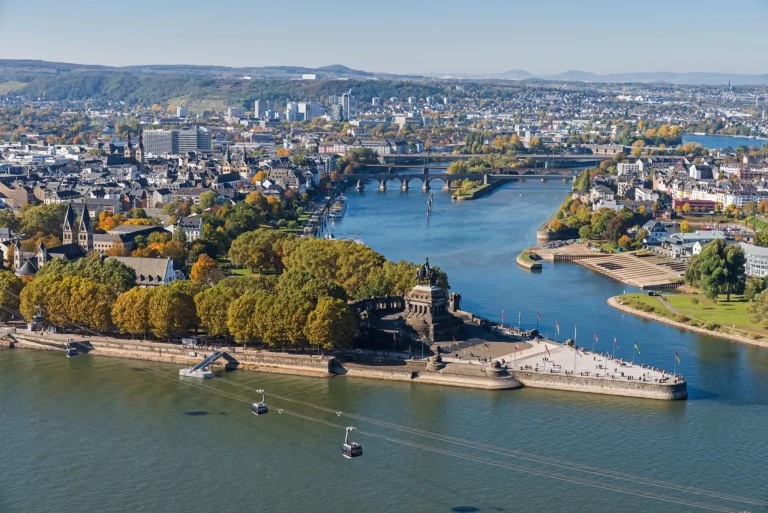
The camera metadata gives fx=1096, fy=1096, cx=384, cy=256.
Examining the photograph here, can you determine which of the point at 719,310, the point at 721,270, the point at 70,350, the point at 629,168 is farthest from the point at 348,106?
the point at 70,350

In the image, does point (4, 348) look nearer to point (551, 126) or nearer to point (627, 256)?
point (627, 256)

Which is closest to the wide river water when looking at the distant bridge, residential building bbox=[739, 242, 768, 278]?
residential building bbox=[739, 242, 768, 278]

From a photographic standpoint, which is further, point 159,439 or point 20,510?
point 159,439

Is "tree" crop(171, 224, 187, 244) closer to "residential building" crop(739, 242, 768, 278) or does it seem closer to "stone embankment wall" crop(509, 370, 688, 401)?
"stone embankment wall" crop(509, 370, 688, 401)

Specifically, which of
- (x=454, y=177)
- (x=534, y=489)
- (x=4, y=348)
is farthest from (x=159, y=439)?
(x=454, y=177)

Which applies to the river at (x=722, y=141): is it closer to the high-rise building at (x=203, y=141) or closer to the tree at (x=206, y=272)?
the high-rise building at (x=203, y=141)

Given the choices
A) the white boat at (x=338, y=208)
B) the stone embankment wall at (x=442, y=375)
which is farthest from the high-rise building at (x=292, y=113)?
the stone embankment wall at (x=442, y=375)
